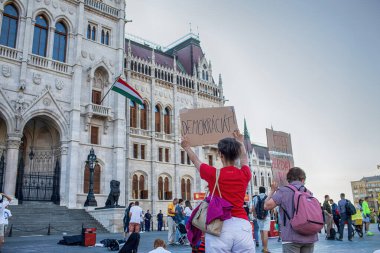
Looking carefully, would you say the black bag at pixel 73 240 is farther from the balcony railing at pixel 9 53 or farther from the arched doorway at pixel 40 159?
the balcony railing at pixel 9 53

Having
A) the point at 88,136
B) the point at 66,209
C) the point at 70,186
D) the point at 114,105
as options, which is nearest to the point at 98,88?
the point at 114,105

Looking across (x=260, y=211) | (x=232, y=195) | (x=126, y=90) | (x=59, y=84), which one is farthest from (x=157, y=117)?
(x=232, y=195)

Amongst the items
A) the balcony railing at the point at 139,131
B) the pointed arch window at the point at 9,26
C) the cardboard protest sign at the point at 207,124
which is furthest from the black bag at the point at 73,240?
the balcony railing at the point at 139,131

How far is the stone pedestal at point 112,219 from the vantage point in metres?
21.0

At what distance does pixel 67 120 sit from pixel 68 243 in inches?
581

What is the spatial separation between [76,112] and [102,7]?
423 inches

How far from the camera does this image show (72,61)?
27094 mm

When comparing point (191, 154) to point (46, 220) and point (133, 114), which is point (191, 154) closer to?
point (46, 220)

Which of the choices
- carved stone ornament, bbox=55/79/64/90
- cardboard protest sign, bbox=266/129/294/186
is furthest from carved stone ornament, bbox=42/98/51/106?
cardboard protest sign, bbox=266/129/294/186

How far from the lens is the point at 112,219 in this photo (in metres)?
21.1

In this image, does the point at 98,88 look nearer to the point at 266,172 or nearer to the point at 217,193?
the point at 217,193

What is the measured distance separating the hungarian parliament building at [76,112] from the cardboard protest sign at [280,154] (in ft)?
63.3

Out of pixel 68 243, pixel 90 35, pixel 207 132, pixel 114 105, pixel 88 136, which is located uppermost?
pixel 90 35

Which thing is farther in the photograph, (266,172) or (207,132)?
(266,172)
